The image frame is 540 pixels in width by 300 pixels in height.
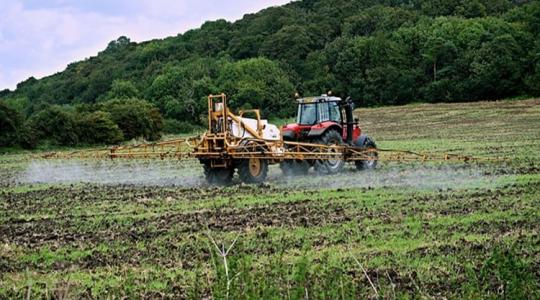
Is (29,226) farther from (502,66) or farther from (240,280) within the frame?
(502,66)

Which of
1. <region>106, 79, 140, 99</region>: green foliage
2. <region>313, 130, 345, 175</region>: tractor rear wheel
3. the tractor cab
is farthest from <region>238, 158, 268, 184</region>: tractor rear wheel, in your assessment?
<region>106, 79, 140, 99</region>: green foliage

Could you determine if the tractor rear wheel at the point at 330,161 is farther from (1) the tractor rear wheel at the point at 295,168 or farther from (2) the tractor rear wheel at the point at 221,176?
(2) the tractor rear wheel at the point at 221,176

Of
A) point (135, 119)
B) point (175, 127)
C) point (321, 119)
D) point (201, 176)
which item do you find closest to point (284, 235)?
point (321, 119)

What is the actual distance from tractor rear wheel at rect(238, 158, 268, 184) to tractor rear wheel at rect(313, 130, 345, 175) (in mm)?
1987

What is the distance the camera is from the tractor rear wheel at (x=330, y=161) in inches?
860

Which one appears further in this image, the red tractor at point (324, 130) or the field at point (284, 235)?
the red tractor at point (324, 130)

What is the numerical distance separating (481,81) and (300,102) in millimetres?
57795

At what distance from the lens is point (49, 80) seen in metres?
124

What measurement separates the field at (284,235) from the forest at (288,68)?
2767 cm

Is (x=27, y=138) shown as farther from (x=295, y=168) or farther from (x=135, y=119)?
(x=295, y=168)

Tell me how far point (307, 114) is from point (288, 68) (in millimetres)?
80560

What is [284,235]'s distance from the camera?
38.2 ft

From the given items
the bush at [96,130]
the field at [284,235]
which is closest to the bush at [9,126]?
the bush at [96,130]

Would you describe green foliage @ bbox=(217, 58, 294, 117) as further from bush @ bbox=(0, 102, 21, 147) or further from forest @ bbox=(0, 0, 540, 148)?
bush @ bbox=(0, 102, 21, 147)
